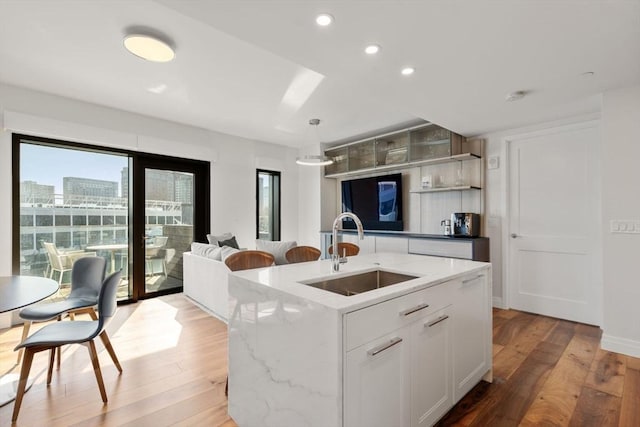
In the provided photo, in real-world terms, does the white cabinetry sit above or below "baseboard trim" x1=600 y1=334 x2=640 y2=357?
above

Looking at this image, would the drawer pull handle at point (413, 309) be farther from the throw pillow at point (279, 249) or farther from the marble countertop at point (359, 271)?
the throw pillow at point (279, 249)

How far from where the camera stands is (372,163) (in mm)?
4953

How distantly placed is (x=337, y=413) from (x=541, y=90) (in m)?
3.12

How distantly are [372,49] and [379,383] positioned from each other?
6.58 ft

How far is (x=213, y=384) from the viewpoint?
212 centimetres

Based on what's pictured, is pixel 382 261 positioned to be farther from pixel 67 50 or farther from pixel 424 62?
pixel 67 50

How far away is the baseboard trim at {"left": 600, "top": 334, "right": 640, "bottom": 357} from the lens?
257 centimetres

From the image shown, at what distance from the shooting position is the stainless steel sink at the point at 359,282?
1720 millimetres

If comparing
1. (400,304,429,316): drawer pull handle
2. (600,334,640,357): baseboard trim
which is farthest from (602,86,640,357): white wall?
(400,304,429,316): drawer pull handle

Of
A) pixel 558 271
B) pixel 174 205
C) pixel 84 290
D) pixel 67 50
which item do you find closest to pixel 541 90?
pixel 558 271

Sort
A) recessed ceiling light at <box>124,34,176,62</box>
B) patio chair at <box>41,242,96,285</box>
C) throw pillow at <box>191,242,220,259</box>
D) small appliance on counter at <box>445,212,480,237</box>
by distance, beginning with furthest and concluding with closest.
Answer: small appliance on counter at <box>445,212,480,237</box>
throw pillow at <box>191,242,220,259</box>
patio chair at <box>41,242,96,285</box>
recessed ceiling light at <box>124,34,176,62</box>

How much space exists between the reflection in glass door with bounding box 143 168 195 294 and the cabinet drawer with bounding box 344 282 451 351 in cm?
409

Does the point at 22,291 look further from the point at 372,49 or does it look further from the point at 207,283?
the point at 372,49

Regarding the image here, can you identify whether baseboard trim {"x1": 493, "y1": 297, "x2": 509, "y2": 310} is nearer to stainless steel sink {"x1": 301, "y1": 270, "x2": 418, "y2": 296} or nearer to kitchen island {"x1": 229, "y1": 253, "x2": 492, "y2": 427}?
kitchen island {"x1": 229, "y1": 253, "x2": 492, "y2": 427}
